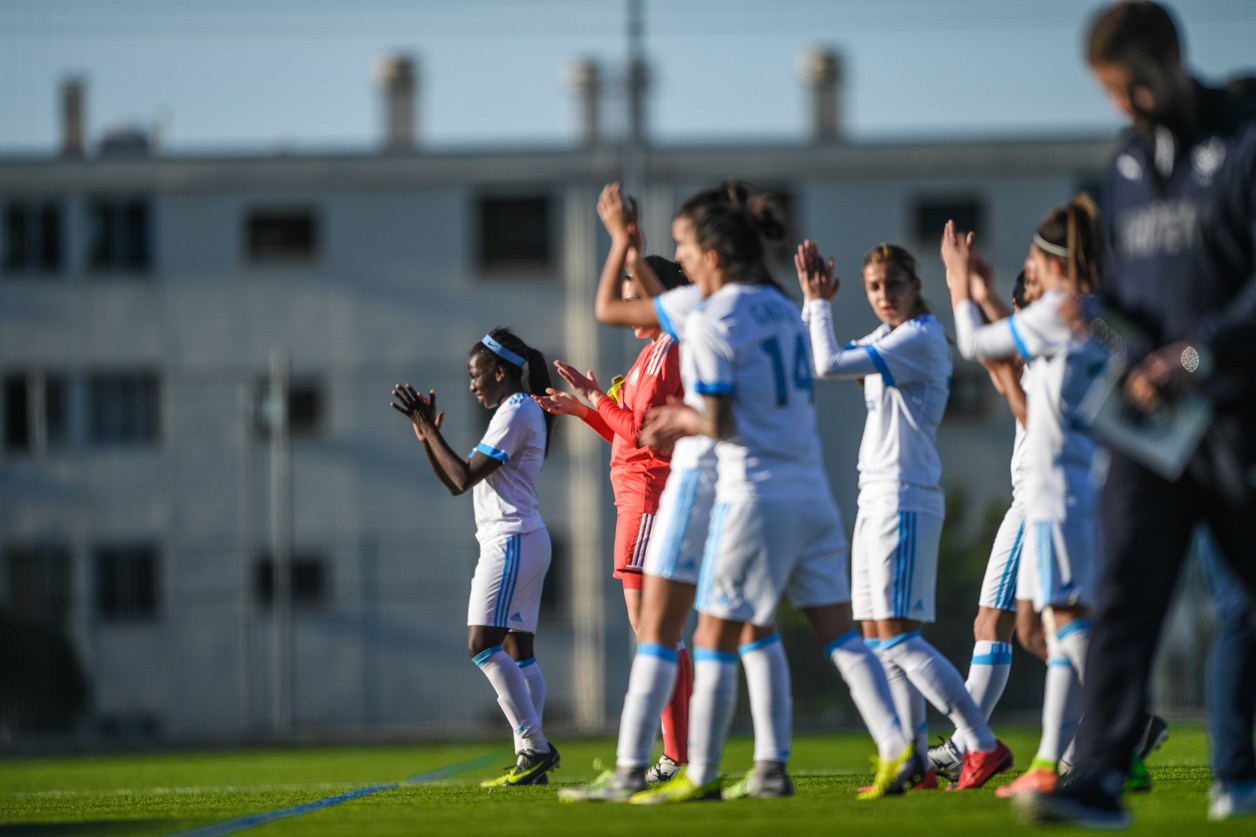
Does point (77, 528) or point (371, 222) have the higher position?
point (371, 222)

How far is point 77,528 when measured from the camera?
22828 mm

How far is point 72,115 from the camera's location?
35.2 meters

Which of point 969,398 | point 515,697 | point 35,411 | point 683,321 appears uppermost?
point 969,398

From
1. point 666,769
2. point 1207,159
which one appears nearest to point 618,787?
point 666,769

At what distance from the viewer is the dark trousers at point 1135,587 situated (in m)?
4.93

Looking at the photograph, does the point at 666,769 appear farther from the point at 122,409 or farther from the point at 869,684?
the point at 122,409

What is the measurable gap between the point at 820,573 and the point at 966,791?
1275mm

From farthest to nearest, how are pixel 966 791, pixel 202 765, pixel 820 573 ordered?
pixel 202 765
pixel 966 791
pixel 820 573

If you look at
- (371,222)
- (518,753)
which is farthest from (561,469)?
(518,753)

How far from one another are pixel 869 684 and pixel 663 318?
4.59 feet

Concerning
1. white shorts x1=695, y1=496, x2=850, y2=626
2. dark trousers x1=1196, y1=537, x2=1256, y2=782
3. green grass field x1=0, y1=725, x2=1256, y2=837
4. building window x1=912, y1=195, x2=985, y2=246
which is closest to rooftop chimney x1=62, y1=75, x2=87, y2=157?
building window x1=912, y1=195, x2=985, y2=246

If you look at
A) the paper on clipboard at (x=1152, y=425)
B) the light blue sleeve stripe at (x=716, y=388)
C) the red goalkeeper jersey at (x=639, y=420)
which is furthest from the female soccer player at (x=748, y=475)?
the red goalkeeper jersey at (x=639, y=420)

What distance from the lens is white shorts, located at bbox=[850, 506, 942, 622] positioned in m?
6.84

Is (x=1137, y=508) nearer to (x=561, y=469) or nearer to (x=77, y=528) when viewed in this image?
(x=77, y=528)
